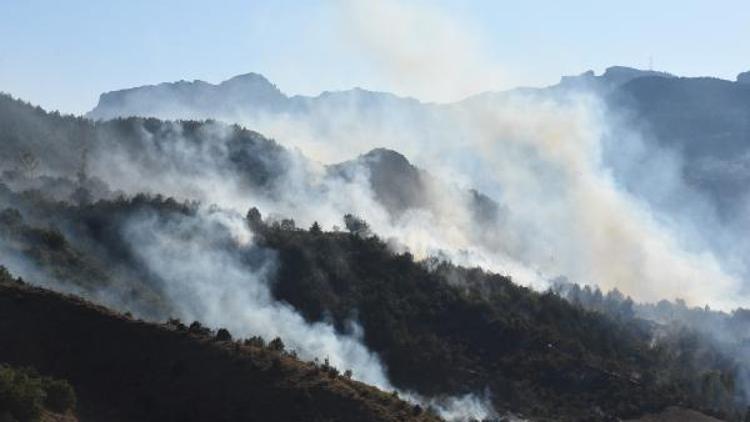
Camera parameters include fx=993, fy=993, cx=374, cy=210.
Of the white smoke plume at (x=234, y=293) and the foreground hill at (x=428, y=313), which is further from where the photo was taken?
the white smoke plume at (x=234, y=293)

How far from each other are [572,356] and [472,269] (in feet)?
156

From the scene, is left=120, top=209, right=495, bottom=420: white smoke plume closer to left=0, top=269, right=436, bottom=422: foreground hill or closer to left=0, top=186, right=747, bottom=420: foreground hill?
left=0, top=186, right=747, bottom=420: foreground hill

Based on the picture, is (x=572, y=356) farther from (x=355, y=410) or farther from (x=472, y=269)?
(x=355, y=410)

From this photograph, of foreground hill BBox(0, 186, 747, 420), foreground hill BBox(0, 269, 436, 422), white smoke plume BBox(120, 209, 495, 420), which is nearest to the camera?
foreground hill BBox(0, 269, 436, 422)

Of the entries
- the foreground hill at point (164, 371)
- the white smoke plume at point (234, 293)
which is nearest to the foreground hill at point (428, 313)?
the white smoke plume at point (234, 293)

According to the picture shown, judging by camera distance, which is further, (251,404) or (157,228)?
(157,228)

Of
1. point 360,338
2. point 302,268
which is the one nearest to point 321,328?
point 360,338

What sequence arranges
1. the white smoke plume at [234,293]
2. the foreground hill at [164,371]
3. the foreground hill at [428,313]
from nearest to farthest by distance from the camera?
the foreground hill at [164,371]
the foreground hill at [428,313]
the white smoke plume at [234,293]

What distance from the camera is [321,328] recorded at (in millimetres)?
Result: 141000

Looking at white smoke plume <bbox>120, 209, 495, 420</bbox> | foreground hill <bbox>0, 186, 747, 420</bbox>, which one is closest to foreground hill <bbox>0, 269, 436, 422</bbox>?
white smoke plume <bbox>120, 209, 495, 420</bbox>

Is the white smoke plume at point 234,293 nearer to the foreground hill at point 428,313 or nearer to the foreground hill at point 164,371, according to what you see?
the foreground hill at point 428,313

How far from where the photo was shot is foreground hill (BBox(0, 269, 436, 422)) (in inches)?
2429

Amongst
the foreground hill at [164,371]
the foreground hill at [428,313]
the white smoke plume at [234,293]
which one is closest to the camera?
the foreground hill at [164,371]

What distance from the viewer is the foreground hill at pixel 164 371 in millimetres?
61688
